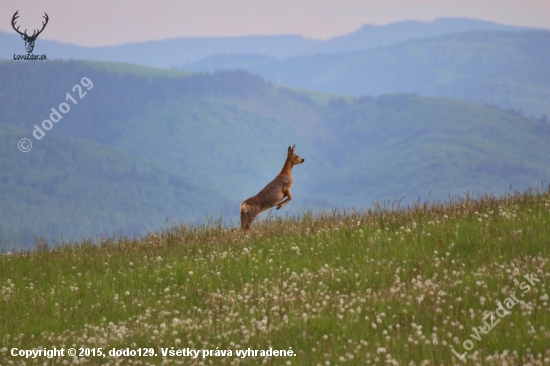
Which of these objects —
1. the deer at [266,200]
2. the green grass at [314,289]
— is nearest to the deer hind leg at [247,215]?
the deer at [266,200]

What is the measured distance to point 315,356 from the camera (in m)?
8.98

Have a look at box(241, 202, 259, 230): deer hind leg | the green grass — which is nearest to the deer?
box(241, 202, 259, 230): deer hind leg

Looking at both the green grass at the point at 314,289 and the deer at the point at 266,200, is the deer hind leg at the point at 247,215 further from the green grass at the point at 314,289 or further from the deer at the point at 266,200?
the green grass at the point at 314,289

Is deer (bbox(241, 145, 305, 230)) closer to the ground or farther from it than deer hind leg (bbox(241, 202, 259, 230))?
farther from it

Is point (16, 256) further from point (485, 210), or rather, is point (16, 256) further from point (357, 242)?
point (485, 210)

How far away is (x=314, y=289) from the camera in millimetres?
11539

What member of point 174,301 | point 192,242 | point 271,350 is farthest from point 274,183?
point 271,350

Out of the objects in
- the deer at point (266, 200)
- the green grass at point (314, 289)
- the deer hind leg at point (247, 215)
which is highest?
the deer at point (266, 200)

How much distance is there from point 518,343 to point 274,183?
26.5ft

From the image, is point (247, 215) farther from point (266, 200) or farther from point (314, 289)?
point (314, 289)

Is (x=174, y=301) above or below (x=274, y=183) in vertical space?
below

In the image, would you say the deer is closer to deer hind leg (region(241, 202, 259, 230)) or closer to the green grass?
deer hind leg (region(241, 202, 259, 230))

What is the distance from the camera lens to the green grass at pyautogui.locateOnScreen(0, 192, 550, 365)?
30.2 feet

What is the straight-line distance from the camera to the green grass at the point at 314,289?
30.2 ft
